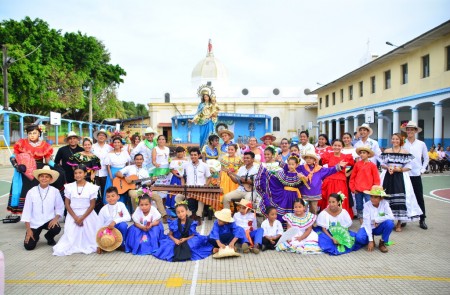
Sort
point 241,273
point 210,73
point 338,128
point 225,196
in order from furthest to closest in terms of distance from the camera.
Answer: point 210,73, point 338,128, point 225,196, point 241,273

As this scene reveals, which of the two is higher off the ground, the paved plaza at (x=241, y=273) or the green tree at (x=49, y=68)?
the green tree at (x=49, y=68)

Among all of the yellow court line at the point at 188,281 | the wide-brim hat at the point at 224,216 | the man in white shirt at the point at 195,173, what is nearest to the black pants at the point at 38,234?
the yellow court line at the point at 188,281

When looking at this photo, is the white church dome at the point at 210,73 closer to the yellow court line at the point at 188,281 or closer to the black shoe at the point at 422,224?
the black shoe at the point at 422,224

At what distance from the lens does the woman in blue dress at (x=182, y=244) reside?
4926 mm

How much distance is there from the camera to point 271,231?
5.48 metres

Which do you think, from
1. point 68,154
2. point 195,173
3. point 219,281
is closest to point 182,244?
point 219,281

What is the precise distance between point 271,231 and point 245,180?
1.37 metres

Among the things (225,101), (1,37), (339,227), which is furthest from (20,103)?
(339,227)

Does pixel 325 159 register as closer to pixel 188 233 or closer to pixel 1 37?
pixel 188 233

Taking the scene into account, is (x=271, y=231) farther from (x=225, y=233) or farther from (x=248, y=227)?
(x=225, y=233)

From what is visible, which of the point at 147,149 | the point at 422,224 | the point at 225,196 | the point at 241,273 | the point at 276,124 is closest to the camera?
the point at 241,273

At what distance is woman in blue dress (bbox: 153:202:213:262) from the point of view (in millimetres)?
4926

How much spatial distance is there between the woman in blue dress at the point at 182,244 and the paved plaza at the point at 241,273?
0.15 meters

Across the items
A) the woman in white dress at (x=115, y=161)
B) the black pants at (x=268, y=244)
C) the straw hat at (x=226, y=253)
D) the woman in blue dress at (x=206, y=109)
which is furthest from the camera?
the woman in blue dress at (x=206, y=109)
